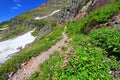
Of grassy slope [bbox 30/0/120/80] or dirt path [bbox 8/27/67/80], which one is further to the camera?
dirt path [bbox 8/27/67/80]

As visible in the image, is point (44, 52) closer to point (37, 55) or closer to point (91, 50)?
point (37, 55)

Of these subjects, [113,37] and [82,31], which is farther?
[82,31]

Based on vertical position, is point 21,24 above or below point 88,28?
below

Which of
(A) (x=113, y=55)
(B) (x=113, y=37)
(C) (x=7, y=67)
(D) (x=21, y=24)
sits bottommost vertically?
(D) (x=21, y=24)

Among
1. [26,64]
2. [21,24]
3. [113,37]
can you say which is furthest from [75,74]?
[21,24]

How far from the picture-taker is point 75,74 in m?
15.4

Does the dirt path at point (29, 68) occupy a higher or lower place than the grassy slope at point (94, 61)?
lower

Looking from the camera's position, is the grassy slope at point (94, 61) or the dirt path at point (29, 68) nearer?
the grassy slope at point (94, 61)

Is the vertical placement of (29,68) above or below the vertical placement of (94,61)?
below

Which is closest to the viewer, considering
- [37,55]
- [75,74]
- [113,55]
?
[75,74]

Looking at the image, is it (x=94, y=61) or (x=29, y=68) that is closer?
(x=94, y=61)

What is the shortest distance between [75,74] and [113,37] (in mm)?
5395

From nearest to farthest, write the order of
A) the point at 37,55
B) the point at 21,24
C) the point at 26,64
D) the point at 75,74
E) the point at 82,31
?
1. the point at 75,74
2. the point at 26,64
3. the point at 37,55
4. the point at 82,31
5. the point at 21,24

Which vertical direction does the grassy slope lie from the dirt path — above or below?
above
